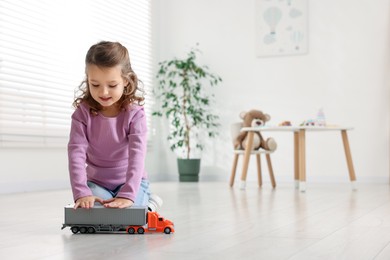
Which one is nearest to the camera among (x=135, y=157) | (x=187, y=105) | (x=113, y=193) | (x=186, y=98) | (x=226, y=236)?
(x=226, y=236)

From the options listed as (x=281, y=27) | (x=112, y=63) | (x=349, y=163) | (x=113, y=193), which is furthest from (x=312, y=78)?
(x=112, y=63)

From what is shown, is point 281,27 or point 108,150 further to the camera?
point 281,27

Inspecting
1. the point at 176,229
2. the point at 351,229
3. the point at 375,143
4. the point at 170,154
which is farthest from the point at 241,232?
the point at 170,154

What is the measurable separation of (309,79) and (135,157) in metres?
4.32

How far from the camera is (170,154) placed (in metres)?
6.63

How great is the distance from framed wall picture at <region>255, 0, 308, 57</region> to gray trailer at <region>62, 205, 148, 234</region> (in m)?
4.48

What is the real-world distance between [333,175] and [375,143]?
1.62 feet

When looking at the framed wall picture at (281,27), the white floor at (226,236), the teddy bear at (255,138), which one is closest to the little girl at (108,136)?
the white floor at (226,236)

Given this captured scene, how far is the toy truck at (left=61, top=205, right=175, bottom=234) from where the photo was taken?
1.88 m

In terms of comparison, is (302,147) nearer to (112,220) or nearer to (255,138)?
(255,138)

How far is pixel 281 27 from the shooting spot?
6.13 metres

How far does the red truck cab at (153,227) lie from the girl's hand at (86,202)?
0.43 ft

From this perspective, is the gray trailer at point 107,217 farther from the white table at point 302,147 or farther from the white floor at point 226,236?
the white table at point 302,147

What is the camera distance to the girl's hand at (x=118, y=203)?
1868mm
